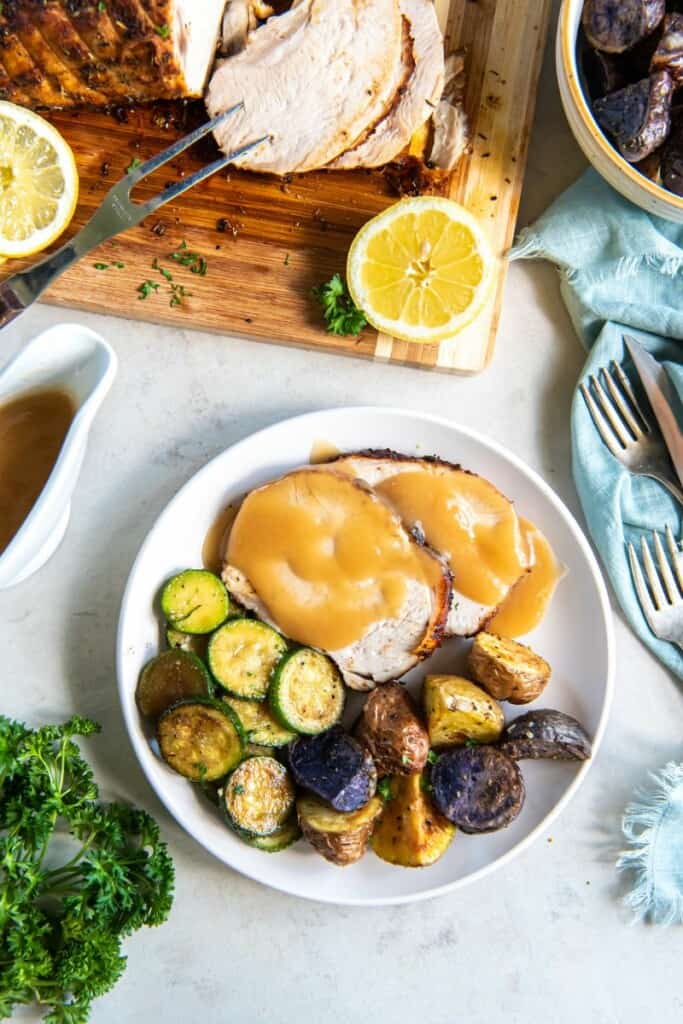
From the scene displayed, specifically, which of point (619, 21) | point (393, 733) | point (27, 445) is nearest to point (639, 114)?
point (619, 21)

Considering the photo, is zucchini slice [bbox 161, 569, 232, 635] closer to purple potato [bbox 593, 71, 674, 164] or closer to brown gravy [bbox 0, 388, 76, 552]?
brown gravy [bbox 0, 388, 76, 552]

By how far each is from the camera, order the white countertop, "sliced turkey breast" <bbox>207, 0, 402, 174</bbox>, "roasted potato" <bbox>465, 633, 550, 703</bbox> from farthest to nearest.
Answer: the white countertop
"sliced turkey breast" <bbox>207, 0, 402, 174</bbox>
"roasted potato" <bbox>465, 633, 550, 703</bbox>

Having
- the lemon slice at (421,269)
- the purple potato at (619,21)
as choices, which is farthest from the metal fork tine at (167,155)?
the purple potato at (619,21)

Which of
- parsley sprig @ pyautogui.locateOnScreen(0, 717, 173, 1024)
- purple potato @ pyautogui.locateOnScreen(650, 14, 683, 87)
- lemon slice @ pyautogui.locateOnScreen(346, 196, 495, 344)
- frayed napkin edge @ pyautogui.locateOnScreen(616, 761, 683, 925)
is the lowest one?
frayed napkin edge @ pyautogui.locateOnScreen(616, 761, 683, 925)

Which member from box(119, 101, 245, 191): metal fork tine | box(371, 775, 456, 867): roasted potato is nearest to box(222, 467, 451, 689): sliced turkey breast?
box(371, 775, 456, 867): roasted potato

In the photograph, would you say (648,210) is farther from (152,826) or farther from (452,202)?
(152,826)

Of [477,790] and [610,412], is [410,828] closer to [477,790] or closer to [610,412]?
[477,790]
